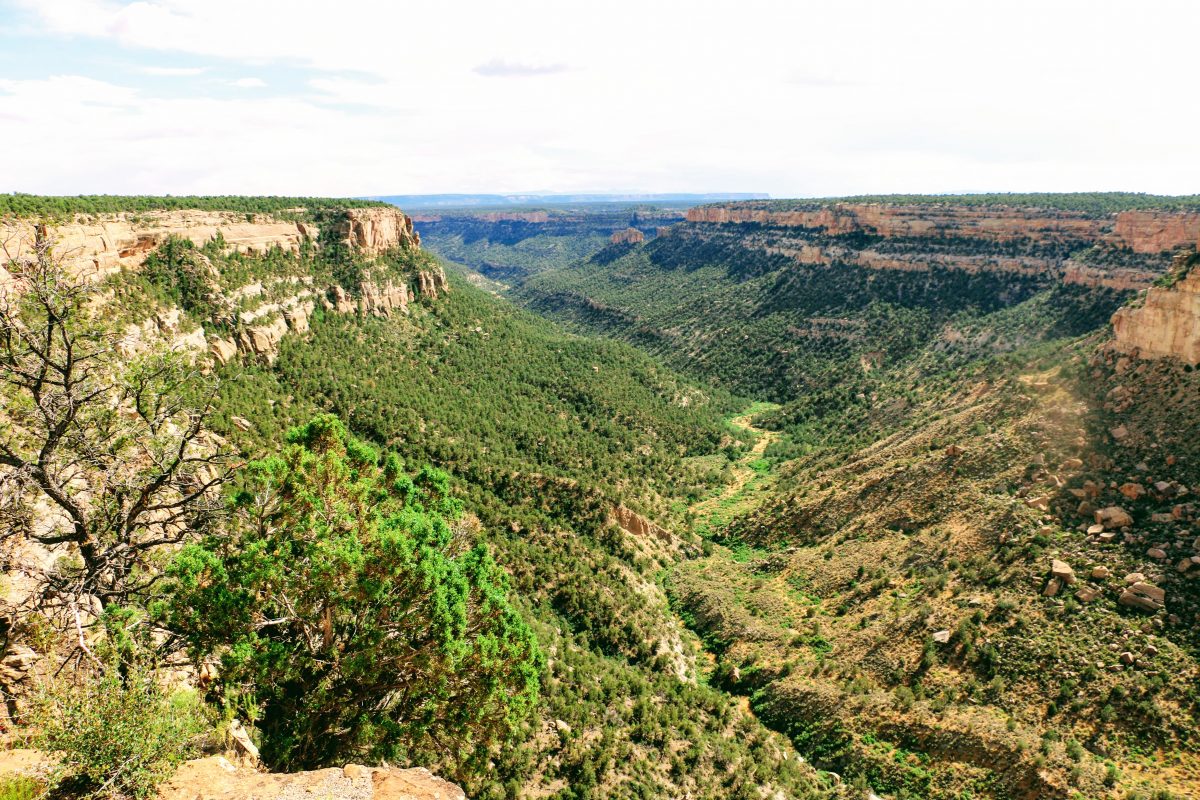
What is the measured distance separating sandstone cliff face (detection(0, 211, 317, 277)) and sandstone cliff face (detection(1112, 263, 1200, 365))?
192ft

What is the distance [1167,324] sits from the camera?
119ft

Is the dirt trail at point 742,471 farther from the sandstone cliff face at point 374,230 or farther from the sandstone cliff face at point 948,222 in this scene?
the sandstone cliff face at point 374,230

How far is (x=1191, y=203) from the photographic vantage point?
3078 inches

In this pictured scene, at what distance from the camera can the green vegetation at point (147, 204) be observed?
36125mm

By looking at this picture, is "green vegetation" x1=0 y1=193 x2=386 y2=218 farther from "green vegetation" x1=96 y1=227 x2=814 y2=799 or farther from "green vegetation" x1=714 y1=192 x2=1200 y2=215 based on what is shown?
"green vegetation" x1=714 y1=192 x2=1200 y2=215

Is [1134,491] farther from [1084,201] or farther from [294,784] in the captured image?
[1084,201]

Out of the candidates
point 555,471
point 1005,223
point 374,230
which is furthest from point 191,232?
point 1005,223

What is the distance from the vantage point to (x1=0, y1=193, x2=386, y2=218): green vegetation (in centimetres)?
3612

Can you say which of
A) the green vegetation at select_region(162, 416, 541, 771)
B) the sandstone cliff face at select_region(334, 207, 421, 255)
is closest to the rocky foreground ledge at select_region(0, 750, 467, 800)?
the green vegetation at select_region(162, 416, 541, 771)

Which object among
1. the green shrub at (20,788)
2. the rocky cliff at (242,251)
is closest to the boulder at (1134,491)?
the green shrub at (20,788)

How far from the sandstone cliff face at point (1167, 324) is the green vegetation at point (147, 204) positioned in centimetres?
6561

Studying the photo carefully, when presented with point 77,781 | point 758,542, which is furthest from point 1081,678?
point 77,781

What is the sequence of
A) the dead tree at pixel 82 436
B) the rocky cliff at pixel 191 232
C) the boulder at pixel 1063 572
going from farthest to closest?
the rocky cliff at pixel 191 232, the boulder at pixel 1063 572, the dead tree at pixel 82 436

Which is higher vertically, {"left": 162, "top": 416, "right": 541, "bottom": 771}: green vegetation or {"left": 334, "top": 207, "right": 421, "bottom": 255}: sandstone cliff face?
{"left": 334, "top": 207, "right": 421, "bottom": 255}: sandstone cliff face
